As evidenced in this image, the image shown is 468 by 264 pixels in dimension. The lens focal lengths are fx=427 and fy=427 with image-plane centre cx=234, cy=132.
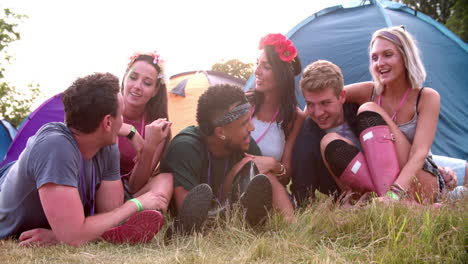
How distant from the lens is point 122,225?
6.19 feet

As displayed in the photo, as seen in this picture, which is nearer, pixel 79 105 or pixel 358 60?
pixel 79 105

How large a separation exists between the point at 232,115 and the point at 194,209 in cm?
71

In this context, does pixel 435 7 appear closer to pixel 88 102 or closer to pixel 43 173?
pixel 88 102

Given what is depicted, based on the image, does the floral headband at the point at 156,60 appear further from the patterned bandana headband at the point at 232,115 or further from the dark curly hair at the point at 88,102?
the dark curly hair at the point at 88,102

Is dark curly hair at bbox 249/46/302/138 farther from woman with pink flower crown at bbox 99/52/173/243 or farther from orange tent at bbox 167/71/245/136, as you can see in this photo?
orange tent at bbox 167/71/245/136

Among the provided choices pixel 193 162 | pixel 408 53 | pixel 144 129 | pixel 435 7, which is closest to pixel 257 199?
pixel 193 162

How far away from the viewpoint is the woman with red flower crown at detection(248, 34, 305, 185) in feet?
9.74

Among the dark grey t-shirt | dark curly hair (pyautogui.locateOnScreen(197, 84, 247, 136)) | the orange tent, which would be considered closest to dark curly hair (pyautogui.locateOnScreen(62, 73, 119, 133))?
the dark grey t-shirt

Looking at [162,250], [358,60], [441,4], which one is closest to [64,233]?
[162,250]

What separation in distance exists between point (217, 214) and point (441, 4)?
60.0 ft

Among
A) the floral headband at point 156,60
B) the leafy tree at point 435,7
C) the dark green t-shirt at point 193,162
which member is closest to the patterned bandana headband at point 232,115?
the dark green t-shirt at point 193,162

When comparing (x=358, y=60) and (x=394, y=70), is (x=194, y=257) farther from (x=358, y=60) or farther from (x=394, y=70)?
(x=358, y=60)

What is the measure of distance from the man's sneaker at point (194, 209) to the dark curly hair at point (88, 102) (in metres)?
0.53

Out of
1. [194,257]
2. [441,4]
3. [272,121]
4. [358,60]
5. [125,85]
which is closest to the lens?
[194,257]
